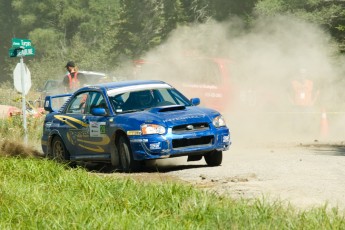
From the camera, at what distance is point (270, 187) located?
11383mm

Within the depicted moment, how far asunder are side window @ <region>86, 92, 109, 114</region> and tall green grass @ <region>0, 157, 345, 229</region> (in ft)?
11.0

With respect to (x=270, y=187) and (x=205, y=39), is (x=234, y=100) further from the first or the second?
(x=205, y=39)

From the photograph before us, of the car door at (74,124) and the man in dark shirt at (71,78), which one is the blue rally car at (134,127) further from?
the man in dark shirt at (71,78)

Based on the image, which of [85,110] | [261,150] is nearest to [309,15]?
[261,150]

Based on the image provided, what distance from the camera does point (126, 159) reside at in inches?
569

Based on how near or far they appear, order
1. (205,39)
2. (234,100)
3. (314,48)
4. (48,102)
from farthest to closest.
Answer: (205,39)
(314,48)
(234,100)
(48,102)

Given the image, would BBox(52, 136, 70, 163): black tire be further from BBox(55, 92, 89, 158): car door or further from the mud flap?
the mud flap

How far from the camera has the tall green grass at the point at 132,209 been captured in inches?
333

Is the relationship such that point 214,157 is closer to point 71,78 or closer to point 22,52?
point 71,78

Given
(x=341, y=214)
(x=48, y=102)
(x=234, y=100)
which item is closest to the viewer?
(x=341, y=214)

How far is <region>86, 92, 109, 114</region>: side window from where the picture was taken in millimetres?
15456

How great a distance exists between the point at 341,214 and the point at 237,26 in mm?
43931

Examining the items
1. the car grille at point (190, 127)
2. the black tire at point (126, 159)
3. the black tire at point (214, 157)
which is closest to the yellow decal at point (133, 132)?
the black tire at point (126, 159)

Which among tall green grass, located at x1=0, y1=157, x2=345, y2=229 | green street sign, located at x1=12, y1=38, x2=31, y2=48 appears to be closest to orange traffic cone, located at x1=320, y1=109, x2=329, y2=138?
green street sign, located at x1=12, y1=38, x2=31, y2=48
